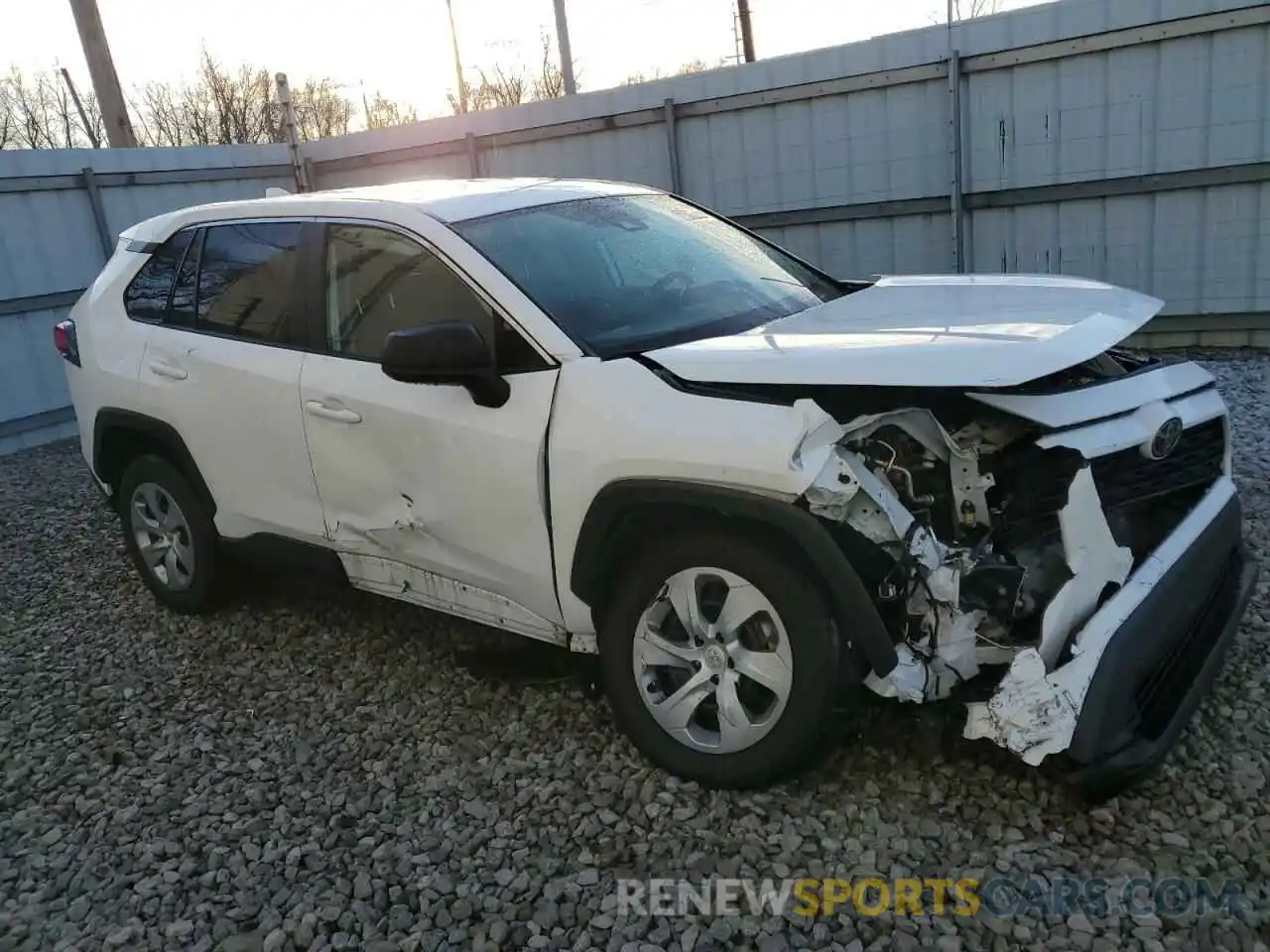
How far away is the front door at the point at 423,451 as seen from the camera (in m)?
3.10

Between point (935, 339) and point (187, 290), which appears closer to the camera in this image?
point (935, 339)

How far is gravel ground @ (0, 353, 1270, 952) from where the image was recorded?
252 cm

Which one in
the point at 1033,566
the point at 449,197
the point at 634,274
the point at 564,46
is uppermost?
the point at 564,46

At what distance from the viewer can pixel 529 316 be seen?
3.14 metres

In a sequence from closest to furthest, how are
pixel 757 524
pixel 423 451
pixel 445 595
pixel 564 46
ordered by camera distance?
pixel 757 524 → pixel 423 451 → pixel 445 595 → pixel 564 46

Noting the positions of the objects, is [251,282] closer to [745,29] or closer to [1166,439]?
[1166,439]

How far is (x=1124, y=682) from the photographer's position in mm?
2533

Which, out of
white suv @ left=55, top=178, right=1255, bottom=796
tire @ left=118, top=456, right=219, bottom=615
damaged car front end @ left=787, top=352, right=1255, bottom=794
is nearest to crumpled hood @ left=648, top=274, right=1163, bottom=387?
white suv @ left=55, top=178, right=1255, bottom=796

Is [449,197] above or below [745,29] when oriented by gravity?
below

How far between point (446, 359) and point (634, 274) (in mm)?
865

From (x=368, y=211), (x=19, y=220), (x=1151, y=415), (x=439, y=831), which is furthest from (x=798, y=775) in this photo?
(x=19, y=220)

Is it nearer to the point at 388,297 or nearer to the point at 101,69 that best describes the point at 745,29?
the point at 101,69

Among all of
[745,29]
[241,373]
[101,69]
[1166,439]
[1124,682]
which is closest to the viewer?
[1124,682]

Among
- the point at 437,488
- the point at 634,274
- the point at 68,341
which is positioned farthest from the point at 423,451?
the point at 68,341
